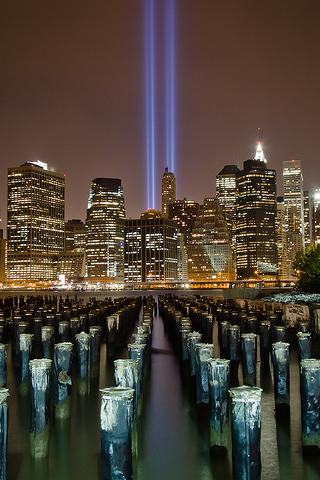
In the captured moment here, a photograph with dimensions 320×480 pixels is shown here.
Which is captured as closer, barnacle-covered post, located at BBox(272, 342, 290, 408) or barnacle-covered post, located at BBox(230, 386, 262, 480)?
barnacle-covered post, located at BBox(230, 386, 262, 480)

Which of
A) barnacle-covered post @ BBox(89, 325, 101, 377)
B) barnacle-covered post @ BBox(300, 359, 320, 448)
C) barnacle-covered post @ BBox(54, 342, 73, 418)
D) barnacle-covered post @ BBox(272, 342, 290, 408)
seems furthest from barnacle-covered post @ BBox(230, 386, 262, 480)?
barnacle-covered post @ BBox(89, 325, 101, 377)

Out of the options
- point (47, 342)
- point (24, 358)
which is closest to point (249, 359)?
point (24, 358)

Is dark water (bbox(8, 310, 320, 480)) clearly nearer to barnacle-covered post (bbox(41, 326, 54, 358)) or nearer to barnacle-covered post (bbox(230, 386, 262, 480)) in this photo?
barnacle-covered post (bbox(230, 386, 262, 480))

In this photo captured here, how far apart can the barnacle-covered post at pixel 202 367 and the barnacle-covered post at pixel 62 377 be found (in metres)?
3.03

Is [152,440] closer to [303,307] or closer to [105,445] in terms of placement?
[105,445]

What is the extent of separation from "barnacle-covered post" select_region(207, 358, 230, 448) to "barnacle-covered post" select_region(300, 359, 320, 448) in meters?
1.37

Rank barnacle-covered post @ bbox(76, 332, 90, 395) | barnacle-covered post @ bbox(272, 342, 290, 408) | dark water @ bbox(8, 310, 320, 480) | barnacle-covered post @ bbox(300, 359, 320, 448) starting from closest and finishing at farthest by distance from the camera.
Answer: dark water @ bbox(8, 310, 320, 480) → barnacle-covered post @ bbox(300, 359, 320, 448) → barnacle-covered post @ bbox(272, 342, 290, 408) → barnacle-covered post @ bbox(76, 332, 90, 395)

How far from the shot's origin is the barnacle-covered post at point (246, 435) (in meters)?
7.37

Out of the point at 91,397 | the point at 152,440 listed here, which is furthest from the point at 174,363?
the point at 152,440

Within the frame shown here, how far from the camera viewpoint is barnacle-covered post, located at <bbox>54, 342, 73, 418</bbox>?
1248cm

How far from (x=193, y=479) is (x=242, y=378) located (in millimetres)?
7487

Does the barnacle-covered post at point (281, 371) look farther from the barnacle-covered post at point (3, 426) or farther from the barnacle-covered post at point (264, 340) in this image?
the barnacle-covered post at point (264, 340)

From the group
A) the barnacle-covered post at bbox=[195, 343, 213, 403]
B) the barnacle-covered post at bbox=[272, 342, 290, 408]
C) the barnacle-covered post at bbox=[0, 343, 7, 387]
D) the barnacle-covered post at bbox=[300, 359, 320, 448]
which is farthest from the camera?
the barnacle-covered post at bbox=[0, 343, 7, 387]

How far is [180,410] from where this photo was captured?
44.2ft
